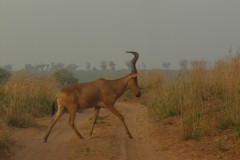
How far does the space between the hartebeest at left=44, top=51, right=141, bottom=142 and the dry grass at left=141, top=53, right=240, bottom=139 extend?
1742 mm

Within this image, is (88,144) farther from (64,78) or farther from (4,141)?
(64,78)

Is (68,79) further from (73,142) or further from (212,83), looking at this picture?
(73,142)

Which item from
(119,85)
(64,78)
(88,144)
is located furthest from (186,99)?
(64,78)

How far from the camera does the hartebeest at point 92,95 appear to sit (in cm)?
1252

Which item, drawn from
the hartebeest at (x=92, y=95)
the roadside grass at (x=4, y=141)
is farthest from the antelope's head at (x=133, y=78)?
the roadside grass at (x=4, y=141)

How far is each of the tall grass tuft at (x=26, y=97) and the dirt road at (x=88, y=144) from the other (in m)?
0.66

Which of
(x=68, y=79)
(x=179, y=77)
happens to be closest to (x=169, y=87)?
(x=179, y=77)

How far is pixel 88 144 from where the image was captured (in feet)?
38.0

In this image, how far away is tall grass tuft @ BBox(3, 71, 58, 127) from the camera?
14672 millimetres

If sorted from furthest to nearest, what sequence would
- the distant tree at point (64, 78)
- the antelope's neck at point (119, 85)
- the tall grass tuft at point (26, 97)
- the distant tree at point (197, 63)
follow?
the distant tree at point (64, 78)
the distant tree at point (197, 63)
the tall grass tuft at point (26, 97)
the antelope's neck at point (119, 85)

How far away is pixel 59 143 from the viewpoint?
12.0 metres

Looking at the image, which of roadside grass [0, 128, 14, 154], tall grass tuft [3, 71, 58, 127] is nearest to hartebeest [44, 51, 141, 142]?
roadside grass [0, 128, 14, 154]

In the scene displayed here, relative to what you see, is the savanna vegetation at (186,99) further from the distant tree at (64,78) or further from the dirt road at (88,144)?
the distant tree at (64,78)

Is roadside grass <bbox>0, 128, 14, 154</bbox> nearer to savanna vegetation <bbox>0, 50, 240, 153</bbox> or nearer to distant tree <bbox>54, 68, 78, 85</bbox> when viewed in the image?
savanna vegetation <bbox>0, 50, 240, 153</bbox>
